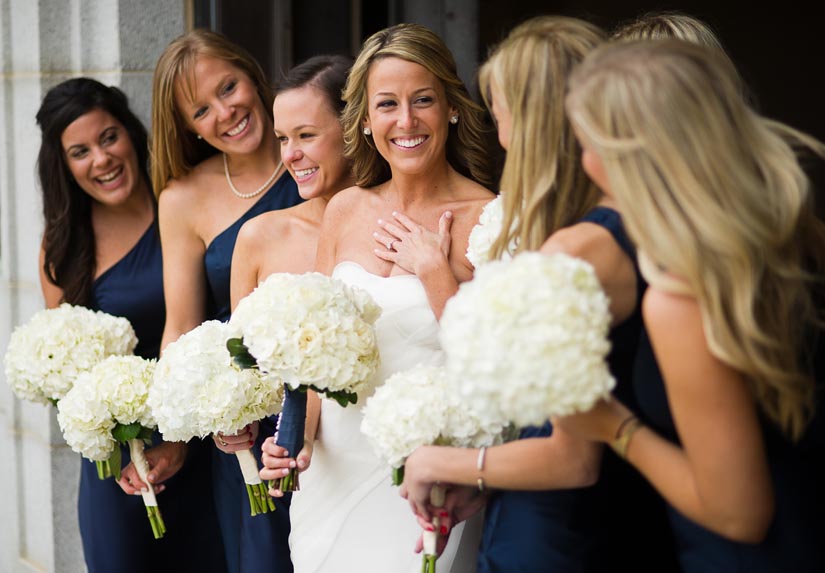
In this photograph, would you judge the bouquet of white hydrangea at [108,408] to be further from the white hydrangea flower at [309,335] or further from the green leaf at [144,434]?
the white hydrangea flower at [309,335]

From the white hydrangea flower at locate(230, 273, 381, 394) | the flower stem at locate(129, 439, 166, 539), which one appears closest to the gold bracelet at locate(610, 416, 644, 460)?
the white hydrangea flower at locate(230, 273, 381, 394)

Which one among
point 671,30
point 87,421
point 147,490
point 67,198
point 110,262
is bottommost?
point 147,490

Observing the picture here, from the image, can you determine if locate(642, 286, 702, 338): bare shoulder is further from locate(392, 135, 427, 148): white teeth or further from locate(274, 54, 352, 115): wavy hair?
locate(274, 54, 352, 115): wavy hair

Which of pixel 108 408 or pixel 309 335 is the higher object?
pixel 309 335

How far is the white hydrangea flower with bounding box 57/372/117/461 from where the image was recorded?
3.56m

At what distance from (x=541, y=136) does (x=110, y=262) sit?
2696 millimetres

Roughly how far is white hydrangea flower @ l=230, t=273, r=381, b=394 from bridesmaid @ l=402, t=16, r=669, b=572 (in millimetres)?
416

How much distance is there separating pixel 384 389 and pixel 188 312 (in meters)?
1.70

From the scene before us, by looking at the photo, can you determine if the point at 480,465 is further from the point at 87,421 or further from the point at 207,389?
the point at 87,421

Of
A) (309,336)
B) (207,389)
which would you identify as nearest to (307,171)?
(207,389)

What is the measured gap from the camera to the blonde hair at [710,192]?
6.30 ft

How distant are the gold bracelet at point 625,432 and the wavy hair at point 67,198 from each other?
2984 mm

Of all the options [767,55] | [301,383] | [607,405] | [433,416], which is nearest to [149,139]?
[301,383]

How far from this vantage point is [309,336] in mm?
2850
